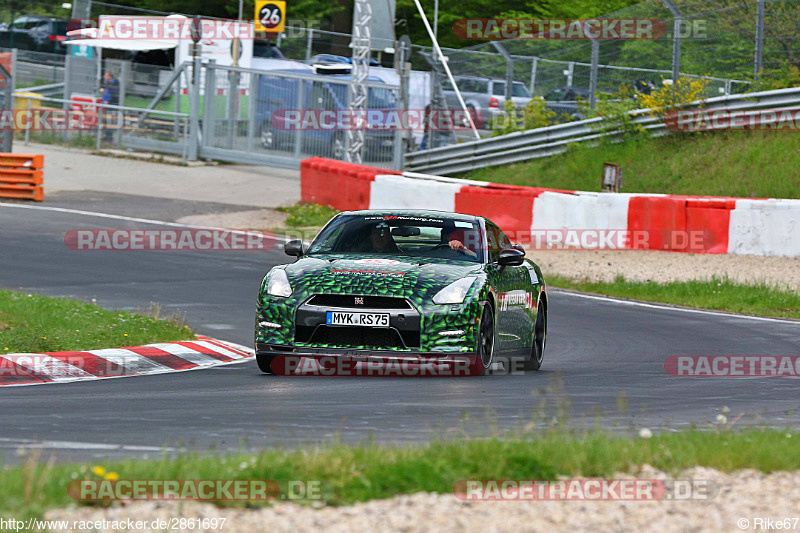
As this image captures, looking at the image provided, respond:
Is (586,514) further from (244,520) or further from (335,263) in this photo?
(335,263)

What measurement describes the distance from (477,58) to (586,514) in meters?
23.9

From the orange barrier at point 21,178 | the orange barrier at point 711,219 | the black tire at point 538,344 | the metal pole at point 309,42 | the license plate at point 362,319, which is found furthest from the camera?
the metal pole at point 309,42

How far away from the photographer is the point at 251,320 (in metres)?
13.6

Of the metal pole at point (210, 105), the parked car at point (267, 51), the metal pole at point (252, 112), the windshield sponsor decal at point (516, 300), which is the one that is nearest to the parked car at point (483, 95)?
the metal pole at point (252, 112)

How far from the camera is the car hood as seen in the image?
955 centimetres

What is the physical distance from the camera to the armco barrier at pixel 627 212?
58.9 feet

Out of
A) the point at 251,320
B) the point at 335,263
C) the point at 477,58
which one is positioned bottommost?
the point at 251,320

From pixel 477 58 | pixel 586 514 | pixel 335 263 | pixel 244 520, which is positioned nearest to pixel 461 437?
pixel 586 514

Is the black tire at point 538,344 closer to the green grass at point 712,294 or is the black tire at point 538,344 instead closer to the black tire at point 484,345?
the black tire at point 484,345

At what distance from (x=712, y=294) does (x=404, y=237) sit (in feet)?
A: 23.6

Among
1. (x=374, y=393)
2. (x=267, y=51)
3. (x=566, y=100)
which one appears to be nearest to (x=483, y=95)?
(x=566, y=100)

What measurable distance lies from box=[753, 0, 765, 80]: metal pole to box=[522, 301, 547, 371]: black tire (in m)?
Result: 12.9

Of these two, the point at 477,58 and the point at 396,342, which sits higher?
the point at 477,58

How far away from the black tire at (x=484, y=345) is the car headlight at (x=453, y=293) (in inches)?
9.7
